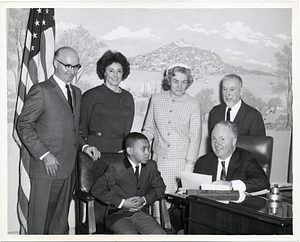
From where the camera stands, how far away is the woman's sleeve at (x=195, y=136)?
160 inches

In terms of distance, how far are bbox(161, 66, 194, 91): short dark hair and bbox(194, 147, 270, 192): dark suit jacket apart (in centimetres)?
75

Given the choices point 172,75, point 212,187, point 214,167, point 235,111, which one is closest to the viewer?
point 212,187

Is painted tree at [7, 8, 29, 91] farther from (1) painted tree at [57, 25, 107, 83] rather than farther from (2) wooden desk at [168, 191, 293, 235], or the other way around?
(2) wooden desk at [168, 191, 293, 235]

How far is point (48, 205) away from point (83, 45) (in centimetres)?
141

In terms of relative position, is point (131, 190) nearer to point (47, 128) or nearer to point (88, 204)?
point (88, 204)

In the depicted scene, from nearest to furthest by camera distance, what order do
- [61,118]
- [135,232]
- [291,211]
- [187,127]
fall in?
1. [291,211]
2. [135,232]
3. [61,118]
4. [187,127]

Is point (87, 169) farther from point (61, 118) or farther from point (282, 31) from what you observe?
point (282, 31)

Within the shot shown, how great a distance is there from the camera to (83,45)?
3998mm

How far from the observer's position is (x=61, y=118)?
3.81m

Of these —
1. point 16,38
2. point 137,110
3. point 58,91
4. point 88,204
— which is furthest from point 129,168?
point 16,38

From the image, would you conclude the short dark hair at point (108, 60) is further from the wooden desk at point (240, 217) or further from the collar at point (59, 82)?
the wooden desk at point (240, 217)

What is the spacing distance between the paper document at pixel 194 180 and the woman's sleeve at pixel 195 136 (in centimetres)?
65
